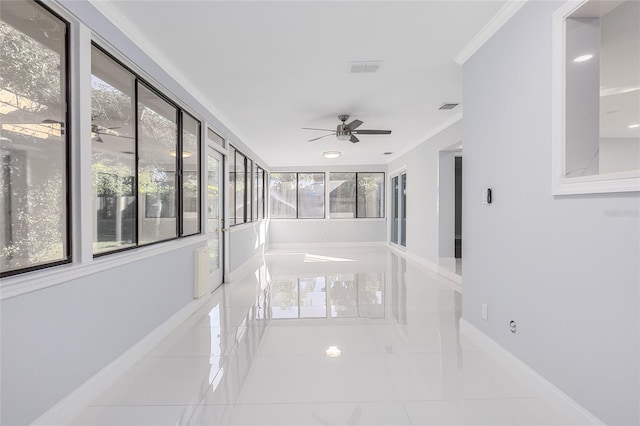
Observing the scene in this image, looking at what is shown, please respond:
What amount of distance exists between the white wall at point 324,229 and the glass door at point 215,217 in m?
5.22

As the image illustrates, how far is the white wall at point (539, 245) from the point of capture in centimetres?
162

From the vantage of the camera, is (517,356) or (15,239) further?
(517,356)

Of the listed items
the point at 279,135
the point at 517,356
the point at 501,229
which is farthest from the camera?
the point at 279,135

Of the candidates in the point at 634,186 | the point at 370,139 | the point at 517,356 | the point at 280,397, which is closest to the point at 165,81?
the point at 280,397

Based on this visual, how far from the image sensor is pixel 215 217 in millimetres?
5285

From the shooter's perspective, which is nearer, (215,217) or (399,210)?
(215,217)

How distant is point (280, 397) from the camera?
7.17 feet

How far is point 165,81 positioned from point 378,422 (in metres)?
3.52

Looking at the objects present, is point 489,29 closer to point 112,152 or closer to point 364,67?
point 364,67

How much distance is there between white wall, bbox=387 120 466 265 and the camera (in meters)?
6.22

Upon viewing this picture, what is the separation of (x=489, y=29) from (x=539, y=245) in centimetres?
182

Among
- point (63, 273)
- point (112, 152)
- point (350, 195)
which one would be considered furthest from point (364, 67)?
point (350, 195)

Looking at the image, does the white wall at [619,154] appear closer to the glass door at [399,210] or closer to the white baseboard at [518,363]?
the white baseboard at [518,363]

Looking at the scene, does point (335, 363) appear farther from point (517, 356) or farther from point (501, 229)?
point (501, 229)
